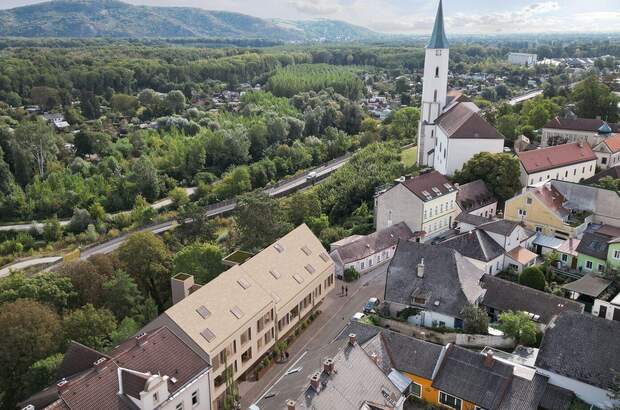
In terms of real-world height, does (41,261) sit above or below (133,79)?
below

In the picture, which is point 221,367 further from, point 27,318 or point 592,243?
point 592,243

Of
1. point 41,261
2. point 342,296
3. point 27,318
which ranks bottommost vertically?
point 41,261

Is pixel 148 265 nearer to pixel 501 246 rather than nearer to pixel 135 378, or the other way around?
pixel 135 378

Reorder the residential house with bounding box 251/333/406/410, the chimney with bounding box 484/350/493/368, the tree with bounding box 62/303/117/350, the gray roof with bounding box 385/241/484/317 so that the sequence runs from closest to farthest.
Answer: the residential house with bounding box 251/333/406/410 < the chimney with bounding box 484/350/493/368 < the tree with bounding box 62/303/117/350 < the gray roof with bounding box 385/241/484/317

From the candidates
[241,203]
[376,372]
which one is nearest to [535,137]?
[241,203]

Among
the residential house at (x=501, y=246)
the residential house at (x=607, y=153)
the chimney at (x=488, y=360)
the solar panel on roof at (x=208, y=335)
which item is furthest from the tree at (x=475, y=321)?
the residential house at (x=607, y=153)

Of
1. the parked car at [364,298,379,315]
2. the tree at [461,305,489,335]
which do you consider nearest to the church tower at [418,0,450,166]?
the parked car at [364,298,379,315]

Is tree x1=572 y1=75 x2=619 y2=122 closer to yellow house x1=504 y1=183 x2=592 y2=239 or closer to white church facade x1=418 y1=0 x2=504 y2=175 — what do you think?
white church facade x1=418 y1=0 x2=504 y2=175
